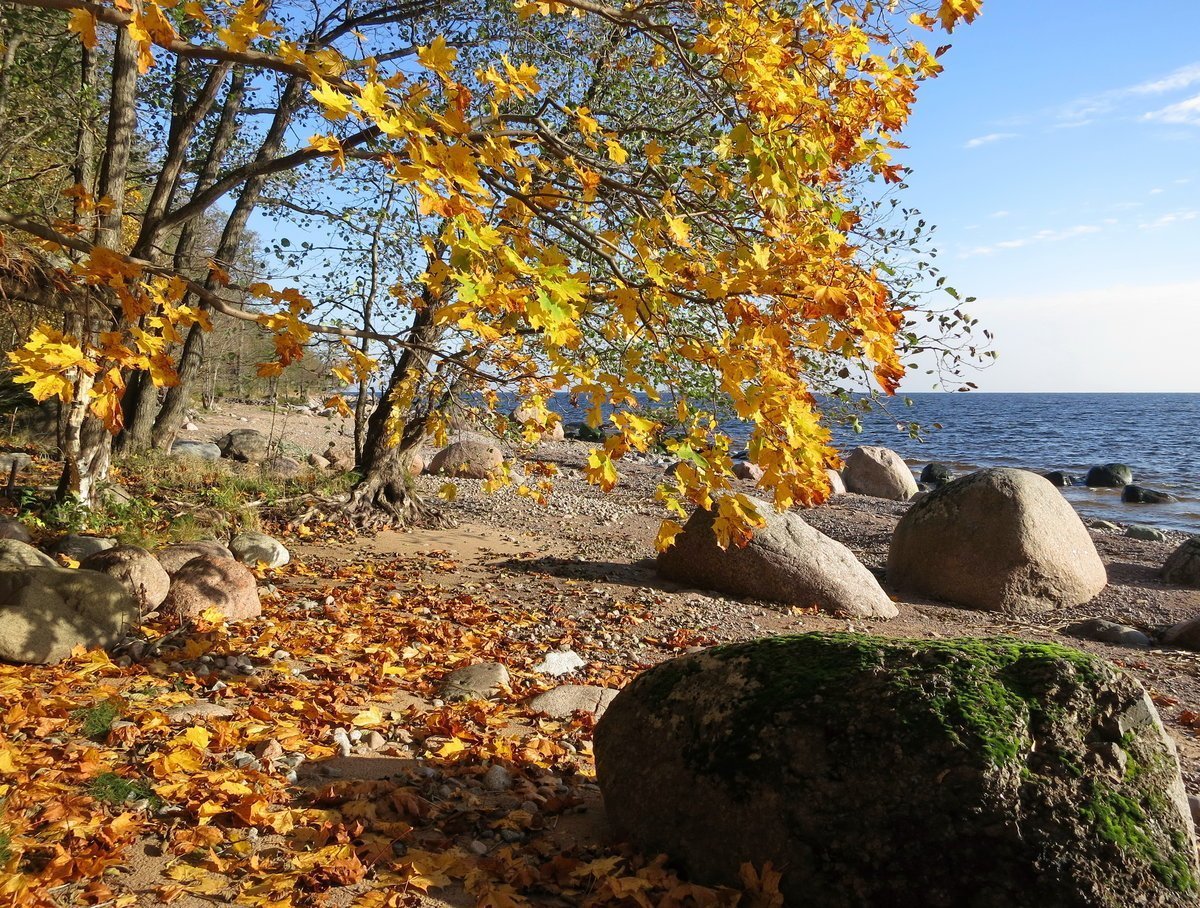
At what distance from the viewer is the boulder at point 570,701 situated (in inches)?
195

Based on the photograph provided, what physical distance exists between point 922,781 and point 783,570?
5.97m

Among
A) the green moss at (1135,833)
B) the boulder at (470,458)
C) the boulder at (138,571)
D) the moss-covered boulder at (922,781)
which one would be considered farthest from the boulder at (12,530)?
the boulder at (470,458)

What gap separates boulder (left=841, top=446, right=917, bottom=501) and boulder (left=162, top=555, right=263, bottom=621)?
59.7ft

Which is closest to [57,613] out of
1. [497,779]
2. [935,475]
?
[497,779]

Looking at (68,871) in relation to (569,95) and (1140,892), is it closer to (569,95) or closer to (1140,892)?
(1140,892)

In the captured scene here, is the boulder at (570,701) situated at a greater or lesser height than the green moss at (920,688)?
lesser

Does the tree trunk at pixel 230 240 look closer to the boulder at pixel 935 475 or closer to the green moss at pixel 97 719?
the green moss at pixel 97 719

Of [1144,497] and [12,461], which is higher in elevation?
[12,461]

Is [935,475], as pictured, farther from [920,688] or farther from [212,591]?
[920,688]

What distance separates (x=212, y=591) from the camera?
621 centimetres

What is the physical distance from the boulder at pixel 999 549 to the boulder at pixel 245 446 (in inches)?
514

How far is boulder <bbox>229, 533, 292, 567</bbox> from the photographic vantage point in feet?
26.8

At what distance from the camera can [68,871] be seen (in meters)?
2.63

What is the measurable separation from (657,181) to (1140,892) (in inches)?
163
